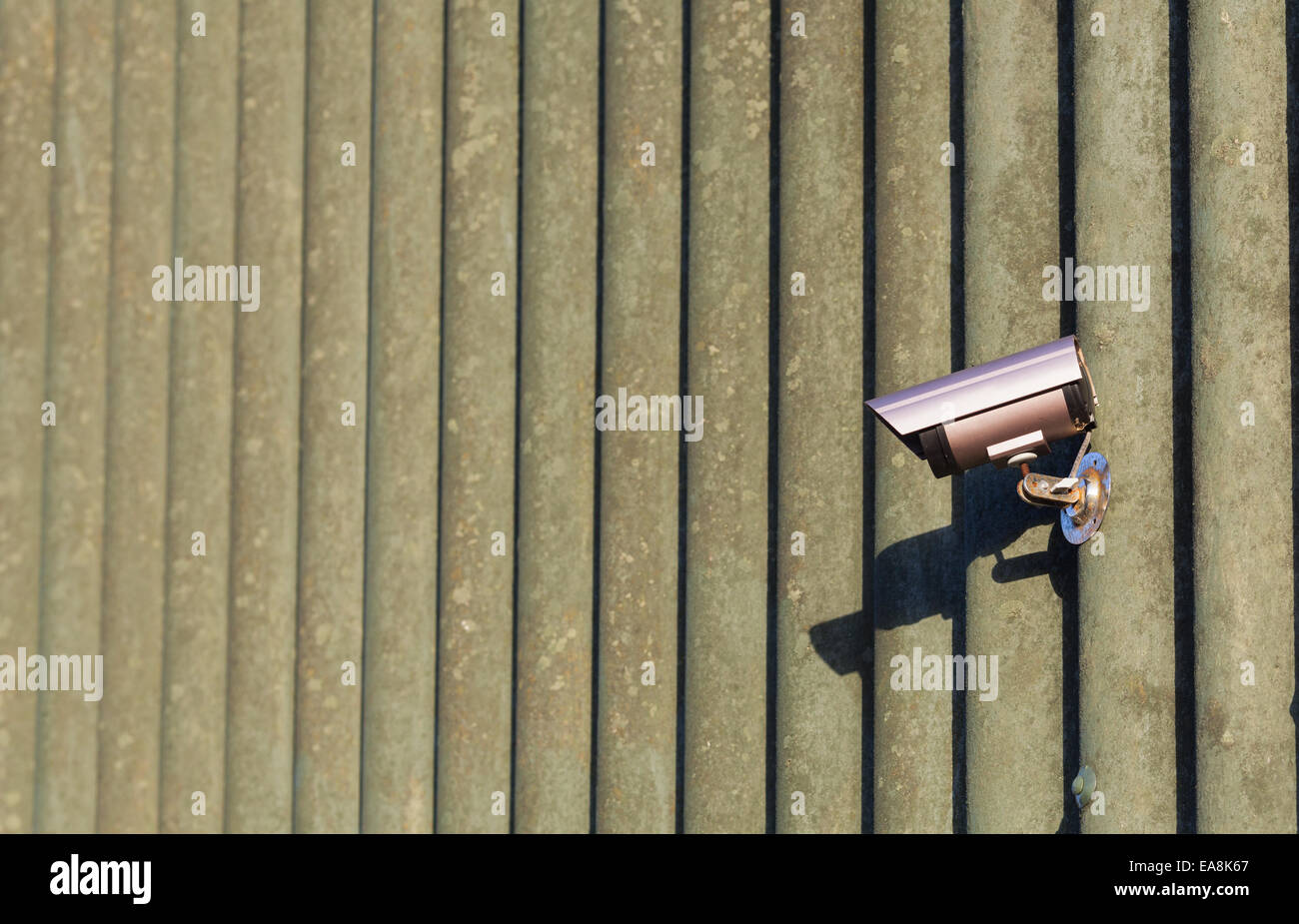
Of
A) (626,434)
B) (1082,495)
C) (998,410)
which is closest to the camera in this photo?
(998,410)

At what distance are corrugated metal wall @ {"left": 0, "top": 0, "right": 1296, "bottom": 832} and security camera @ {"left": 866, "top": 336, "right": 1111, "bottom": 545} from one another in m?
0.83

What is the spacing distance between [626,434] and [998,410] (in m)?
2.04

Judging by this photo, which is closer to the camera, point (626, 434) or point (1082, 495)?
point (1082, 495)

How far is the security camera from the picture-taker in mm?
5039

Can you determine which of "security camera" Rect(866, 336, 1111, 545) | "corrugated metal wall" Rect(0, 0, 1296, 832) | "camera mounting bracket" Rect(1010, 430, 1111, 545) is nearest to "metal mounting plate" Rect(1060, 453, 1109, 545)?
"camera mounting bracket" Rect(1010, 430, 1111, 545)

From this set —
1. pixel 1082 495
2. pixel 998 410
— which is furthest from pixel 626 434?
pixel 1082 495

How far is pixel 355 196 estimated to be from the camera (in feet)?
21.4

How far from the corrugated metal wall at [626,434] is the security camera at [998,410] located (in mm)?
828

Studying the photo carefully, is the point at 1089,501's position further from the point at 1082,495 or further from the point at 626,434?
the point at 626,434

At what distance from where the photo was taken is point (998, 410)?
5051 mm
